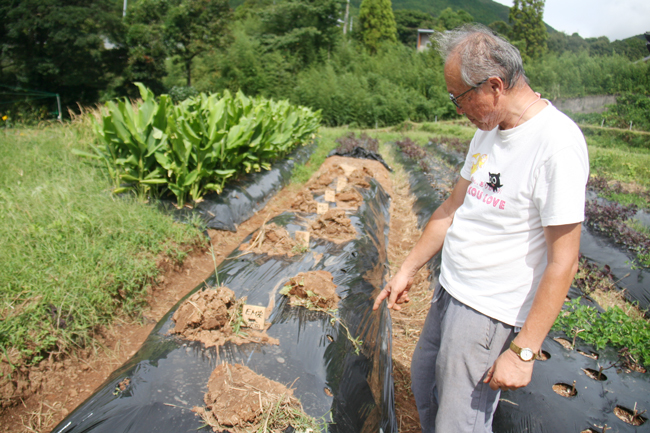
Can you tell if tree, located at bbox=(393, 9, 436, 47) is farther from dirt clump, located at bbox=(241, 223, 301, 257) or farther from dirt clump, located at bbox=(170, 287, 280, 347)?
dirt clump, located at bbox=(170, 287, 280, 347)

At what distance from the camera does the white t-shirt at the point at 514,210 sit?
1.03 metres

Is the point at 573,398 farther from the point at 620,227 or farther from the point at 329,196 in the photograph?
the point at 620,227

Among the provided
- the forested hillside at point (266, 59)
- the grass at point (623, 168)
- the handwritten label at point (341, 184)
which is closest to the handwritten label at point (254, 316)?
the handwritten label at point (341, 184)

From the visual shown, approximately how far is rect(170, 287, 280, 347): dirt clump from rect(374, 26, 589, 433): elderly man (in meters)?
0.90

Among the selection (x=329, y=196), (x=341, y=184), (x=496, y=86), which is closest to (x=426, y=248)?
(x=496, y=86)

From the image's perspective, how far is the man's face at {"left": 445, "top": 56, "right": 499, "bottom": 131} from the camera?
1190 millimetres

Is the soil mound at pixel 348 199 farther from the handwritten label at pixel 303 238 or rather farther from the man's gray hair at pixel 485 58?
the man's gray hair at pixel 485 58

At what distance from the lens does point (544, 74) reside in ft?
60.3

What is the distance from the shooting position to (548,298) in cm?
106

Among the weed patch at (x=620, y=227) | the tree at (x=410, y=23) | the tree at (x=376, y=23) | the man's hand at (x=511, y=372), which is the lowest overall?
the weed patch at (x=620, y=227)

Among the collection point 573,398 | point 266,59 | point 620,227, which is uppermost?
point 266,59

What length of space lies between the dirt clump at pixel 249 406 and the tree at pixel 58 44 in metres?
16.6

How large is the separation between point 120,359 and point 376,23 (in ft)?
103

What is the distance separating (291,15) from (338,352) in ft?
89.1
